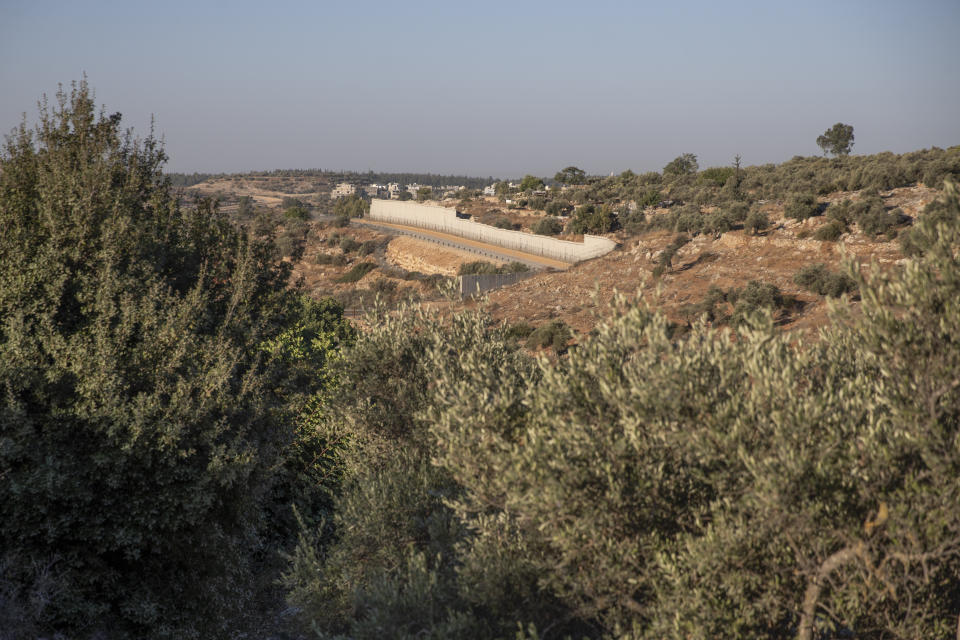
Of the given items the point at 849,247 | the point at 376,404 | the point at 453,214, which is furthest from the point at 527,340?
the point at 453,214

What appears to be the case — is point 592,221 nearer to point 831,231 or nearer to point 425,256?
point 425,256

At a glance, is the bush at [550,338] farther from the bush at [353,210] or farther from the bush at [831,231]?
the bush at [353,210]

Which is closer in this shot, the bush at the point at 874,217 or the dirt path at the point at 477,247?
the bush at the point at 874,217

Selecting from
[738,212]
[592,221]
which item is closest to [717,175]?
[592,221]

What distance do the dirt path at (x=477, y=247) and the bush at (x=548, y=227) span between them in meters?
5.05

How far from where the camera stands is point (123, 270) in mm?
14000

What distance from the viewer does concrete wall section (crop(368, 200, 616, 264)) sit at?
63969mm

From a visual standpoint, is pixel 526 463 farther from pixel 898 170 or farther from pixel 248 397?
pixel 898 170

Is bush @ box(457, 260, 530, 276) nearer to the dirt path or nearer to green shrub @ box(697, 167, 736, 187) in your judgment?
the dirt path

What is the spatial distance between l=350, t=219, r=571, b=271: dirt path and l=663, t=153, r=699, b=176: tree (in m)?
37.7

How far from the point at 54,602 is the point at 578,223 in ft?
219

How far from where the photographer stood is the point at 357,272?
261ft

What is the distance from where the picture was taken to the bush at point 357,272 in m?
78.8

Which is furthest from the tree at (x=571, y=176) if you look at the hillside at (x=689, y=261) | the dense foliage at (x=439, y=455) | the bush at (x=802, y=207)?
the dense foliage at (x=439, y=455)
